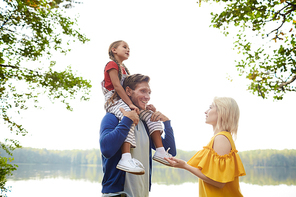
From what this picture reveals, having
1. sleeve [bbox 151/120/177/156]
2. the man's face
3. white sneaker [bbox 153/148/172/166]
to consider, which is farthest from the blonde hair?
the man's face

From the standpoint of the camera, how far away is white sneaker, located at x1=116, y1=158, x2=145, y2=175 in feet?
6.88

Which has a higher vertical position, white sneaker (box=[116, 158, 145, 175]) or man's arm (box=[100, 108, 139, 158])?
man's arm (box=[100, 108, 139, 158])

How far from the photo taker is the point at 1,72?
21.7ft

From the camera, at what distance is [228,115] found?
8.47ft

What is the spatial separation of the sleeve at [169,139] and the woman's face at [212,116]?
0.39m

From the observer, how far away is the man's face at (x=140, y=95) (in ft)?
8.36

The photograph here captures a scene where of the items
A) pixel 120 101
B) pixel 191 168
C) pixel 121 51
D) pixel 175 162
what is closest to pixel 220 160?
pixel 191 168

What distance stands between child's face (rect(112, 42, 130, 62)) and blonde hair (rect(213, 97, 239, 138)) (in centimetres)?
104

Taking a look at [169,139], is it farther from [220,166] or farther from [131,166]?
[131,166]

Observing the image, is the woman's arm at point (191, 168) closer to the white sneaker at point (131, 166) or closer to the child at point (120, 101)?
the child at point (120, 101)

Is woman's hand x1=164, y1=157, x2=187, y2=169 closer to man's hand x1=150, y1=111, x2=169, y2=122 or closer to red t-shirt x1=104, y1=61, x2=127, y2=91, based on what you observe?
man's hand x1=150, y1=111, x2=169, y2=122

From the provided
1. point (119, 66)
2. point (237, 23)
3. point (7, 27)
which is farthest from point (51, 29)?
point (119, 66)

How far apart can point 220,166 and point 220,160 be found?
58 mm

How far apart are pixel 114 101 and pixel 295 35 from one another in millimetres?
5498
